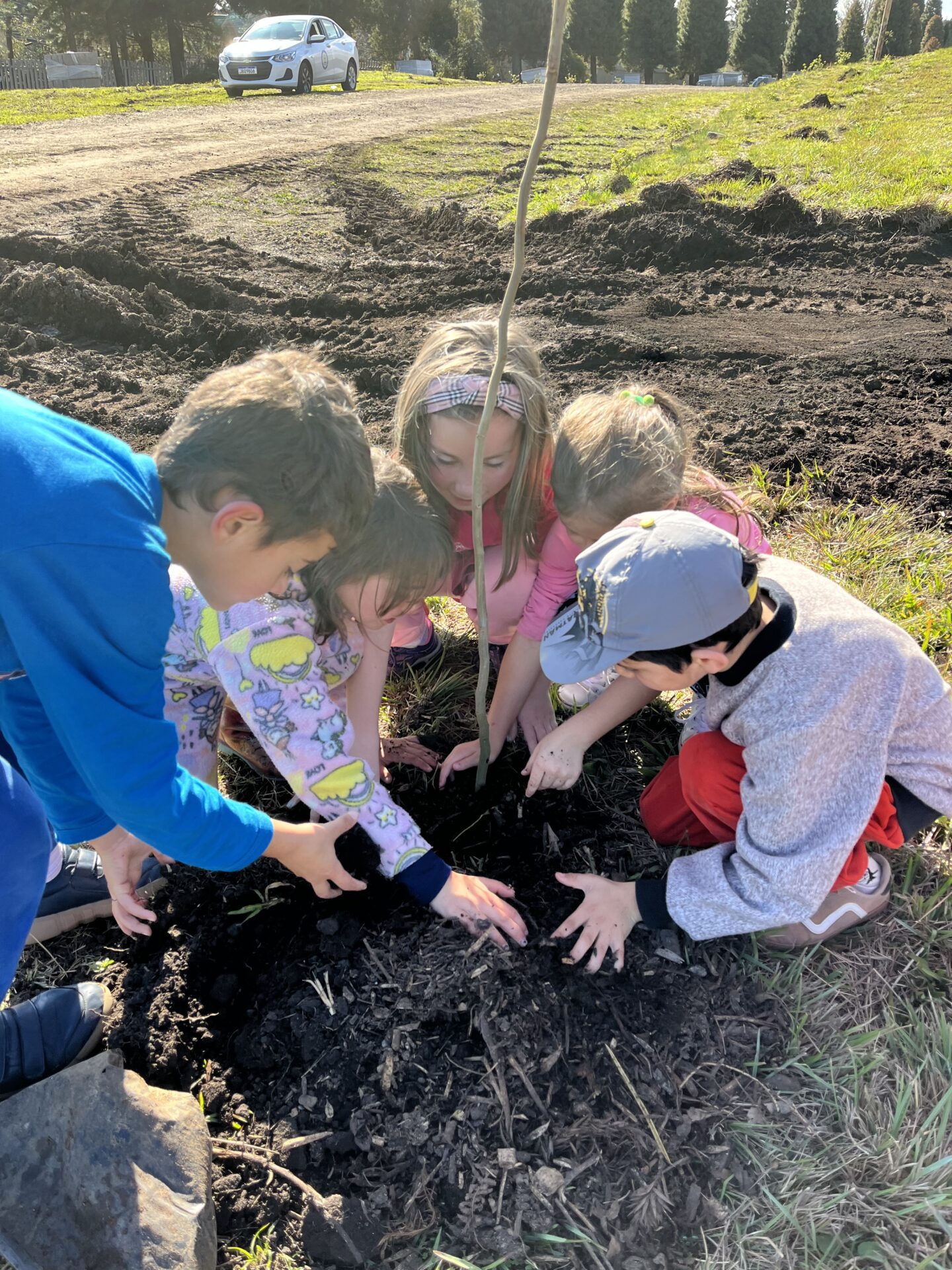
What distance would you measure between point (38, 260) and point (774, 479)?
16.5 feet

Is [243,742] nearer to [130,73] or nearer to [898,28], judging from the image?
[130,73]

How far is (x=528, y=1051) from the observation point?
1744mm

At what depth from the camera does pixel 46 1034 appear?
73.9 inches

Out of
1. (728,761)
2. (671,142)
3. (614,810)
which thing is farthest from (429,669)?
(671,142)

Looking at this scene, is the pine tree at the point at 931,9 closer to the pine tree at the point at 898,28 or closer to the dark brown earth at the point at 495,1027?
the pine tree at the point at 898,28

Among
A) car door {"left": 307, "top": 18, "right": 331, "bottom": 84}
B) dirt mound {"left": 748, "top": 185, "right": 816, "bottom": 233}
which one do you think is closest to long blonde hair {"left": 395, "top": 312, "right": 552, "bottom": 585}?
dirt mound {"left": 748, "top": 185, "right": 816, "bottom": 233}

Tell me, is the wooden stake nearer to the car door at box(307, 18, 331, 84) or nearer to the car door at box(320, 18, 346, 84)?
the car door at box(307, 18, 331, 84)

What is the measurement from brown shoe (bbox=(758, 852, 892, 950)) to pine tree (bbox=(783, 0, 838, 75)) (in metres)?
47.0

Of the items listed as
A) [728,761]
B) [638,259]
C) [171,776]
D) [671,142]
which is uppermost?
[671,142]

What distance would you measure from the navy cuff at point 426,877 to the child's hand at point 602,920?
0.28 m

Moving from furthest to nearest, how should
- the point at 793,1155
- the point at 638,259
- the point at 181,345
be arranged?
1. the point at 638,259
2. the point at 181,345
3. the point at 793,1155

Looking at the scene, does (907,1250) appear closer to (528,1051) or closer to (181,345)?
(528,1051)

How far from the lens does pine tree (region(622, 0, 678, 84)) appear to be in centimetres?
4297

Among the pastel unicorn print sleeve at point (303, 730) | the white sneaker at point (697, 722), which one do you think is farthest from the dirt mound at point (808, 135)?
the pastel unicorn print sleeve at point (303, 730)
